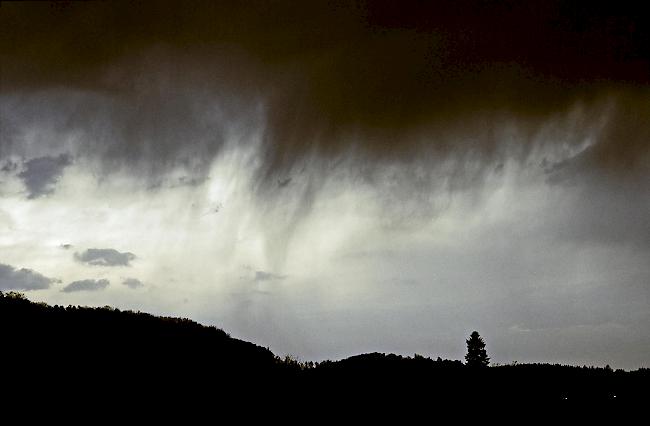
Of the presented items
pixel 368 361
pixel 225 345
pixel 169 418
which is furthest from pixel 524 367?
pixel 169 418

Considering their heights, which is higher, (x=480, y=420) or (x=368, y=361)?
(x=368, y=361)

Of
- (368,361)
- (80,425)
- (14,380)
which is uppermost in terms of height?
(368,361)

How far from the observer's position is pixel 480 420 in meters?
23.1

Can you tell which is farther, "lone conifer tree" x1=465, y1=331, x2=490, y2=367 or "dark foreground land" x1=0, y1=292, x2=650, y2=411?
"lone conifer tree" x1=465, y1=331, x2=490, y2=367

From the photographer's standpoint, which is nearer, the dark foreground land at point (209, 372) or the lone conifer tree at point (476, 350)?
the dark foreground land at point (209, 372)

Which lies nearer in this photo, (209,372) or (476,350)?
(209,372)

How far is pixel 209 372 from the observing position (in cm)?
2425

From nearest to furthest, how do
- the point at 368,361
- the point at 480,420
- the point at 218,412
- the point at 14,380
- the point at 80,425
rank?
1. the point at 80,425
2. the point at 14,380
3. the point at 218,412
4. the point at 480,420
5. the point at 368,361

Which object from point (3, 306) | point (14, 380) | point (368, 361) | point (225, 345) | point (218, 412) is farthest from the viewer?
point (368, 361)

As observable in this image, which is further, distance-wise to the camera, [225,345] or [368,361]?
[368,361]

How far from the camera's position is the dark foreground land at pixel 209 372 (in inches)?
806

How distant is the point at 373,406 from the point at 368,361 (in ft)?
22.4

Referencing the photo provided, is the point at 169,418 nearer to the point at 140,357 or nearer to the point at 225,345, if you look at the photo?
the point at 140,357

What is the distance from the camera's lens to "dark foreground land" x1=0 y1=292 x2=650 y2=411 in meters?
20.5
